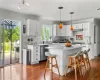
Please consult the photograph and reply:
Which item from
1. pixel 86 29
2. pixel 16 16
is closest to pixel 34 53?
pixel 16 16

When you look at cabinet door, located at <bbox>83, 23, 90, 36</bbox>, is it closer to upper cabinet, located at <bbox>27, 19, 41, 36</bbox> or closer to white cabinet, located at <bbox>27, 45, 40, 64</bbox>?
upper cabinet, located at <bbox>27, 19, 41, 36</bbox>

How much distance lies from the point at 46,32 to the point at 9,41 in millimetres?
2938

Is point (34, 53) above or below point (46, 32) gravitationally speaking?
below

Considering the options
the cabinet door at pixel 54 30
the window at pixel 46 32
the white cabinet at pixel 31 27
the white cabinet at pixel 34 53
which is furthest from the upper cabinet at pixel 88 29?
the white cabinet at pixel 34 53

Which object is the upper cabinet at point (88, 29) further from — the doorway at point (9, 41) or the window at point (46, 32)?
the doorway at point (9, 41)

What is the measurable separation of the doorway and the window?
2108 mm

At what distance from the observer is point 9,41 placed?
5578 mm

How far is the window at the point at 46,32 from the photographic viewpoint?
755 cm

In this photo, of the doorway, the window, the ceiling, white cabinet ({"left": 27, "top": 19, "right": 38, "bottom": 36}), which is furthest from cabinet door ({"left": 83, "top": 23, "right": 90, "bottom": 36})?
the doorway

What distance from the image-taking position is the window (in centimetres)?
755

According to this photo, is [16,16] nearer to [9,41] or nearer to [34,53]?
[9,41]

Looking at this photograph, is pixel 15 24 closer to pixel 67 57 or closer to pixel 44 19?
pixel 44 19

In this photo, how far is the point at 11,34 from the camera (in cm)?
565

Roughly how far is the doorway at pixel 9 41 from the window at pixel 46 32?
2.11 meters
